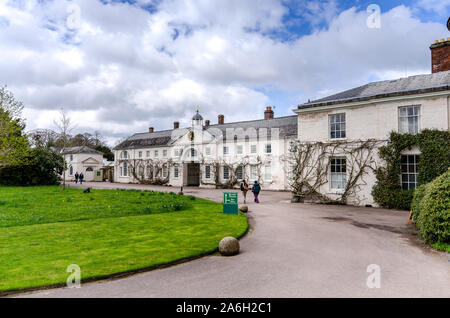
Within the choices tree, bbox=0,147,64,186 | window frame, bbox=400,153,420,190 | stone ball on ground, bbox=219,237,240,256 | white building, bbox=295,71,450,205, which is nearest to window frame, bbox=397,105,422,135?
white building, bbox=295,71,450,205

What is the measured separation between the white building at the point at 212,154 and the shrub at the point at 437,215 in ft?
71.6

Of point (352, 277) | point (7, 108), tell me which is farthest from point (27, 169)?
point (352, 277)

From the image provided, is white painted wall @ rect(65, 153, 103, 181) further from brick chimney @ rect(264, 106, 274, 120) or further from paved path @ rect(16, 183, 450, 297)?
paved path @ rect(16, 183, 450, 297)

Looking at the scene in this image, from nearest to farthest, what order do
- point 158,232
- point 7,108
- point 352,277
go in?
point 352,277
point 158,232
point 7,108

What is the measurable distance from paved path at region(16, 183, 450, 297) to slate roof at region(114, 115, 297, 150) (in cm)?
2248

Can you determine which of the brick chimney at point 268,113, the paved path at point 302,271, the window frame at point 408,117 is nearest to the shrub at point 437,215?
the paved path at point 302,271

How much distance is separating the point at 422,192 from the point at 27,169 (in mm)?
37111

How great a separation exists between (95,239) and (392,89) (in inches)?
732

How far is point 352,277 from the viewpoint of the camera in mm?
5938

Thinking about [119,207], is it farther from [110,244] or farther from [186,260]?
[186,260]

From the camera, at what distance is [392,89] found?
18.3 meters

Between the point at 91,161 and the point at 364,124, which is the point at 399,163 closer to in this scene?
the point at 364,124

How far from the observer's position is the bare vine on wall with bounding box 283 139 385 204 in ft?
58.8

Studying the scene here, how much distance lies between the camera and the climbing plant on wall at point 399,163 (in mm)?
15430
